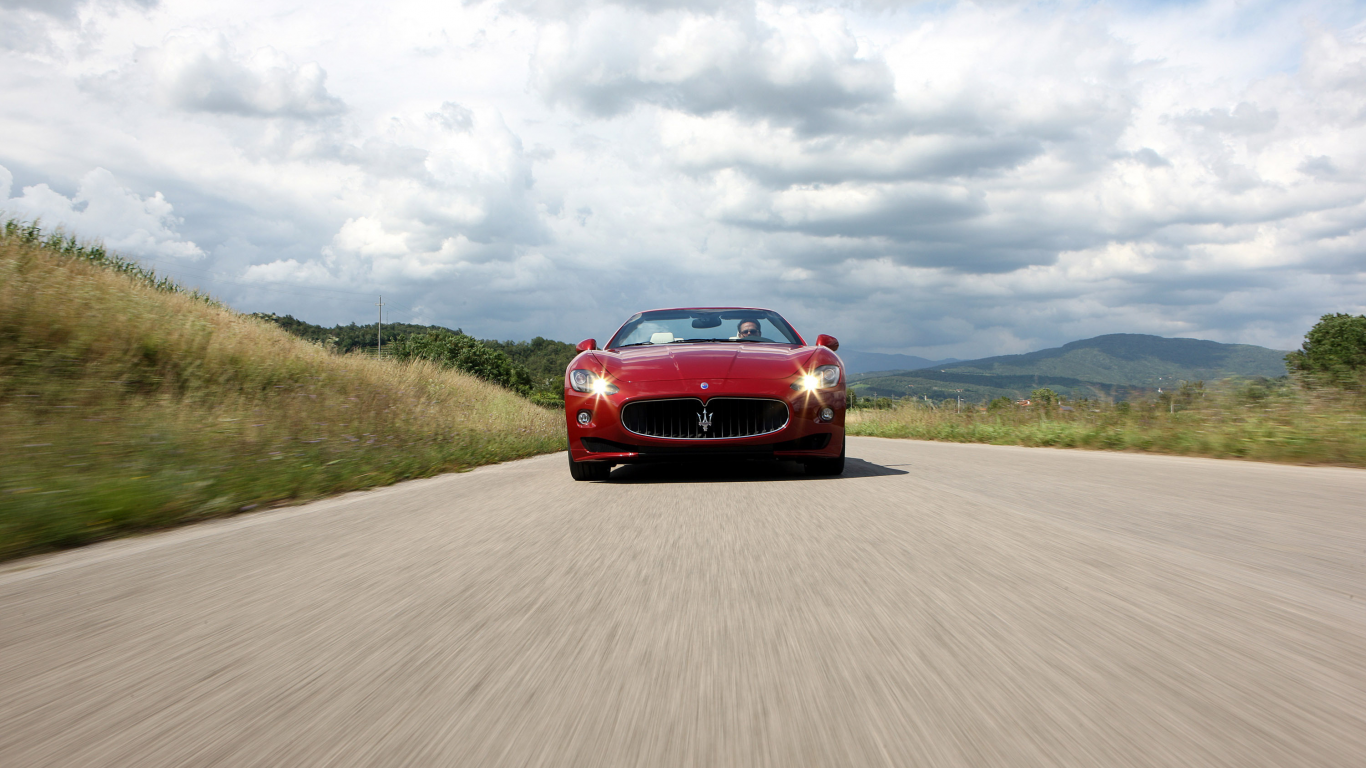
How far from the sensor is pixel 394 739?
5.18ft

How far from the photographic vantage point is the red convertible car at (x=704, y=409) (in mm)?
6191

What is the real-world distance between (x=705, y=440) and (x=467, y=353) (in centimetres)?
7119

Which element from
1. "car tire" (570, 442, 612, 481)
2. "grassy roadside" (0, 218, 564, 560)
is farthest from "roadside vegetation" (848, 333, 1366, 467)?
"grassy roadside" (0, 218, 564, 560)

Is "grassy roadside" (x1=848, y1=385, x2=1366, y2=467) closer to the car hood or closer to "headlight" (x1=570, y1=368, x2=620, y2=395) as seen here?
the car hood

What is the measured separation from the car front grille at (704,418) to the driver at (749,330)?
6.66 feet

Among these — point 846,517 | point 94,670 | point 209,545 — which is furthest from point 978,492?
point 94,670

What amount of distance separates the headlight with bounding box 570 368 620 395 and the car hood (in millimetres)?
101

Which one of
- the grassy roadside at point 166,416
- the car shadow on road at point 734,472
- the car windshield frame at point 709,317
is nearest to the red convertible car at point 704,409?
the car shadow on road at point 734,472

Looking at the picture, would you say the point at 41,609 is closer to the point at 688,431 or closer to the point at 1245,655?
the point at 1245,655

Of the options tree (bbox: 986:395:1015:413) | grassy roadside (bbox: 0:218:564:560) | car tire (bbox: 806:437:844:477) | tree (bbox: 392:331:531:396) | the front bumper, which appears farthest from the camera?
tree (bbox: 392:331:531:396)

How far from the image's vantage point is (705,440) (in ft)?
20.2

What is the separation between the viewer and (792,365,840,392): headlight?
6359mm

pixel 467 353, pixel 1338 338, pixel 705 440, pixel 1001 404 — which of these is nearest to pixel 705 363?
pixel 705 440

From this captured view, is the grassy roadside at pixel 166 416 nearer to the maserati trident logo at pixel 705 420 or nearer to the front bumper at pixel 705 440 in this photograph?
the front bumper at pixel 705 440
